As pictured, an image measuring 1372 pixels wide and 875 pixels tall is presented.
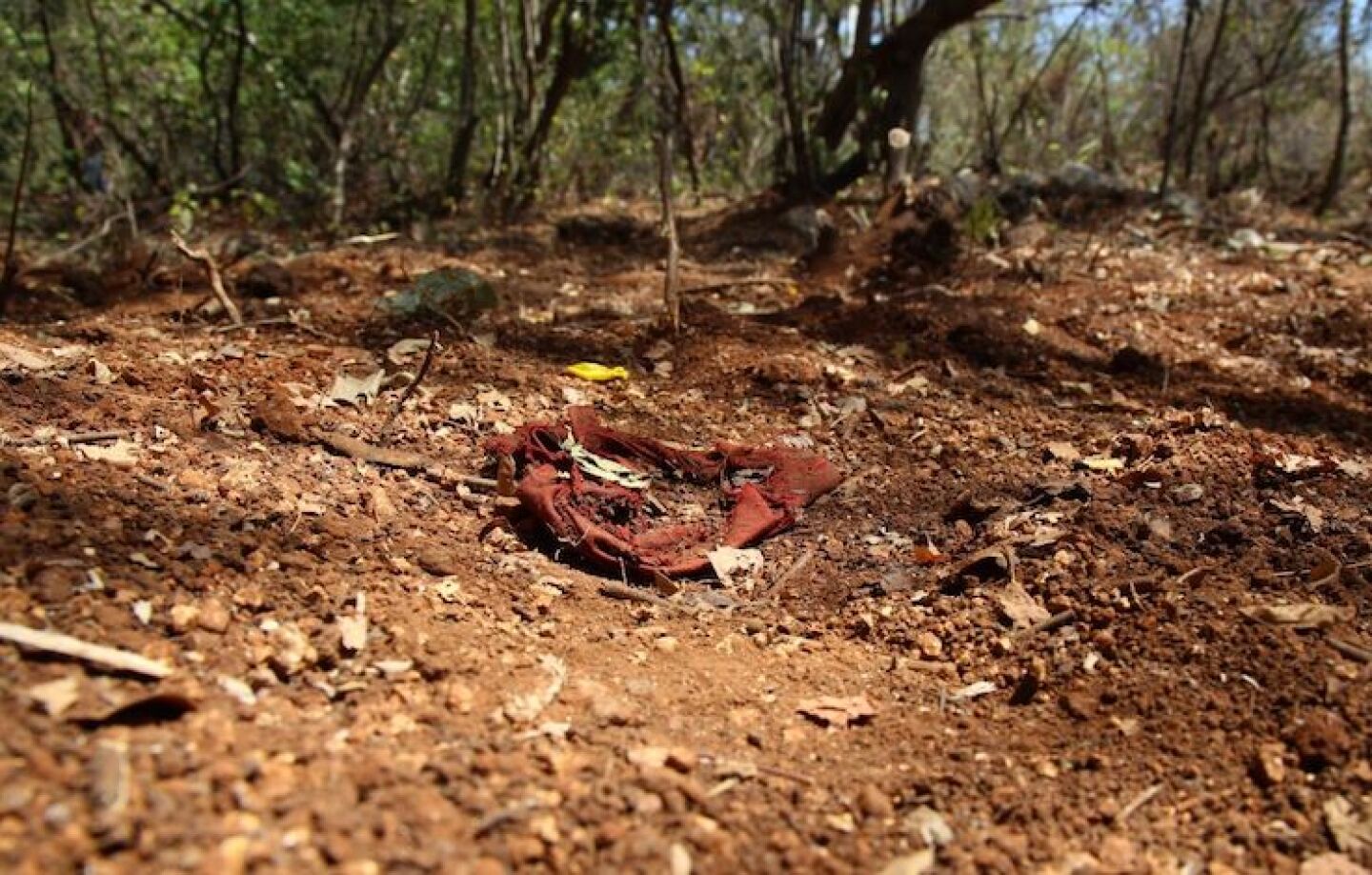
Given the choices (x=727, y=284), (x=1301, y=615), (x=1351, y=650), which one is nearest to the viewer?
(x=1351, y=650)

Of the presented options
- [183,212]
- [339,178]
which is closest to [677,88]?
[339,178]

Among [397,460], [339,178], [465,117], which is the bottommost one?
[397,460]

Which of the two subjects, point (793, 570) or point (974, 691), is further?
point (793, 570)

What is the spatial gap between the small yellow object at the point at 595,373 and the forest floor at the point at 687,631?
0.05 meters

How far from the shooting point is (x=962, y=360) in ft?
13.1

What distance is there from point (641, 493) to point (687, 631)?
708 millimetres

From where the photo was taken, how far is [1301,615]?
2.02 meters

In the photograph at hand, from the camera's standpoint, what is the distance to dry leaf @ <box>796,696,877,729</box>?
1.90 metres

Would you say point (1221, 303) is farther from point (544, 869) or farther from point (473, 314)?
point (544, 869)

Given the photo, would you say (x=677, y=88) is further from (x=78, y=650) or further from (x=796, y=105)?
(x=78, y=650)

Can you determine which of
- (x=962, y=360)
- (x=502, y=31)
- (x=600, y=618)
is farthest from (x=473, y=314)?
(x=502, y=31)

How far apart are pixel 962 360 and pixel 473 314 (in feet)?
6.60

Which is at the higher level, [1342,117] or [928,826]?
[1342,117]

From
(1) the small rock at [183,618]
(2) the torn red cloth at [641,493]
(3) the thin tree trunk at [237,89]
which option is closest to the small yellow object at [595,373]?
(2) the torn red cloth at [641,493]
